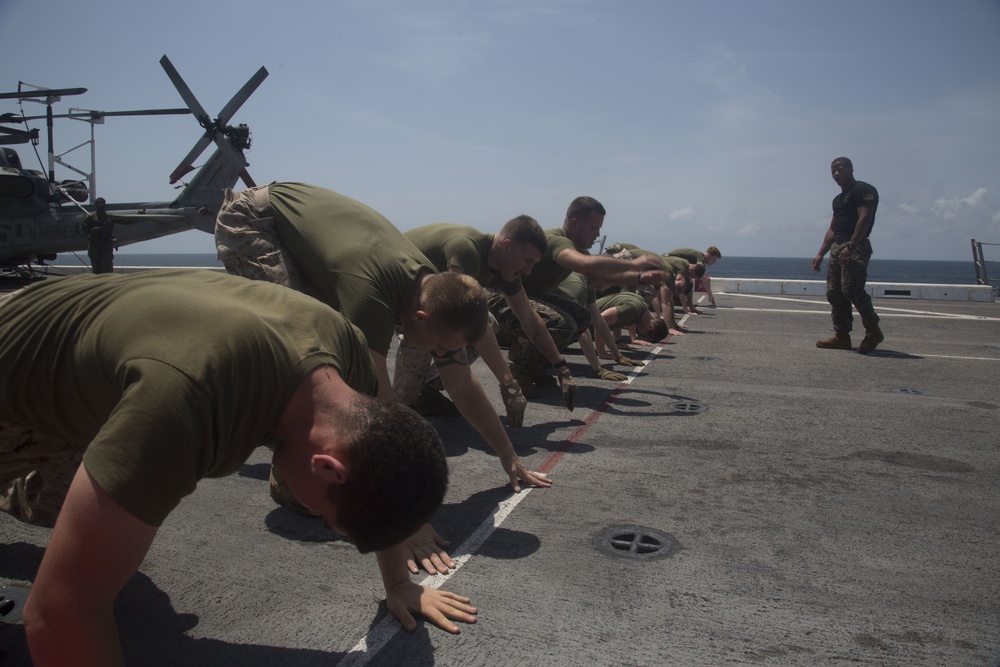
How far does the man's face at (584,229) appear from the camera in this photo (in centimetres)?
581

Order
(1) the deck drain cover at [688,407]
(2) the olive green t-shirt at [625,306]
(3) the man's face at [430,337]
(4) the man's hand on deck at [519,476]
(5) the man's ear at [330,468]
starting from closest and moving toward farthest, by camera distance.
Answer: (5) the man's ear at [330,468] → (3) the man's face at [430,337] → (4) the man's hand on deck at [519,476] → (1) the deck drain cover at [688,407] → (2) the olive green t-shirt at [625,306]

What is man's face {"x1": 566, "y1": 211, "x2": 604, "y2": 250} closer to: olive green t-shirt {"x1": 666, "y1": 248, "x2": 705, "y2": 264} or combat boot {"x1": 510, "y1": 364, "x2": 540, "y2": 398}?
combat boot {"x1": 510, "y1": 364, "x2": 540, "y2": 398}

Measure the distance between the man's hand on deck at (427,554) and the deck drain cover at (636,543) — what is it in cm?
59

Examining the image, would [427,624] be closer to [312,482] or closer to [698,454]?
[312,482]

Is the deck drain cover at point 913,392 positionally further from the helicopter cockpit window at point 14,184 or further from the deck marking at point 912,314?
the helicopter cockpit window at point 14,184

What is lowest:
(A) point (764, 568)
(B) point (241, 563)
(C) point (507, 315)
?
(B) point (241, 563)

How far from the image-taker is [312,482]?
1.50 m

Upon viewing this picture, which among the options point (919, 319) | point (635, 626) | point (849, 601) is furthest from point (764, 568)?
point (919, 319)

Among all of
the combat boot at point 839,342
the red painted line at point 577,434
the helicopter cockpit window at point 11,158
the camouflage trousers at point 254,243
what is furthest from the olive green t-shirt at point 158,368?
the helicopter cockpit window at point 11,158

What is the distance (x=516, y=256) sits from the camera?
430 centimetres

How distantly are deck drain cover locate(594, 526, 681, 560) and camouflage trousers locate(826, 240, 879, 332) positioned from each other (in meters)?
5.89

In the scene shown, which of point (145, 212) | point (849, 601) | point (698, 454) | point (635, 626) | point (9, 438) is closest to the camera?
point (9, 438)

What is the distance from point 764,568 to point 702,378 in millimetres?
3816

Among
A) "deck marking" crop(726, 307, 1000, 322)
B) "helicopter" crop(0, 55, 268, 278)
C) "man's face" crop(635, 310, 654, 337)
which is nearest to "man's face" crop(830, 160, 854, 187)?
"man's face" crop(635, 310, 654, 337)
